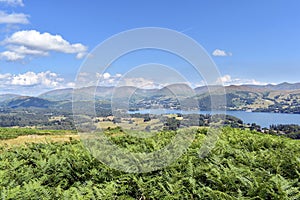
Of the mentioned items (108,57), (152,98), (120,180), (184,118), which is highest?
(108,57)

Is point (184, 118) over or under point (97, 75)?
under

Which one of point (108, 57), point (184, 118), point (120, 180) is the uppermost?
point (108, 57)

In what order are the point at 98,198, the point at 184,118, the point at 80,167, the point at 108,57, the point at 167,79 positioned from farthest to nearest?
the point at 184,118 → the point at 167,79 → the point at 80,167 → the point at 108,57 → the point at 98,198

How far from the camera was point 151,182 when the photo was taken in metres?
6.52

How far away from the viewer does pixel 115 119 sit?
29.4 feet

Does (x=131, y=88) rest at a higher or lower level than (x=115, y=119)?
higher

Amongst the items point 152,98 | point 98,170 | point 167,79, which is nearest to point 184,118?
point 152,98

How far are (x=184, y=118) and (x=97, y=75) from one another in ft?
17.3

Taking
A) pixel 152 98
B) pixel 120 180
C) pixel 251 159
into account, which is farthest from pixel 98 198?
pixel 152 98

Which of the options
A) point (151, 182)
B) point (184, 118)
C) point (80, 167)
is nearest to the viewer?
point (151, 182)

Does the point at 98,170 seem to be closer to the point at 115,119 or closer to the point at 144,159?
the point at 144,159

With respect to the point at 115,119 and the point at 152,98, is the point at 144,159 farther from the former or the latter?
the point at 152,98

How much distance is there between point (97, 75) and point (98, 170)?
2.59 meters

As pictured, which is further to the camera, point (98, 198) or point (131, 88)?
point (131, 88)
